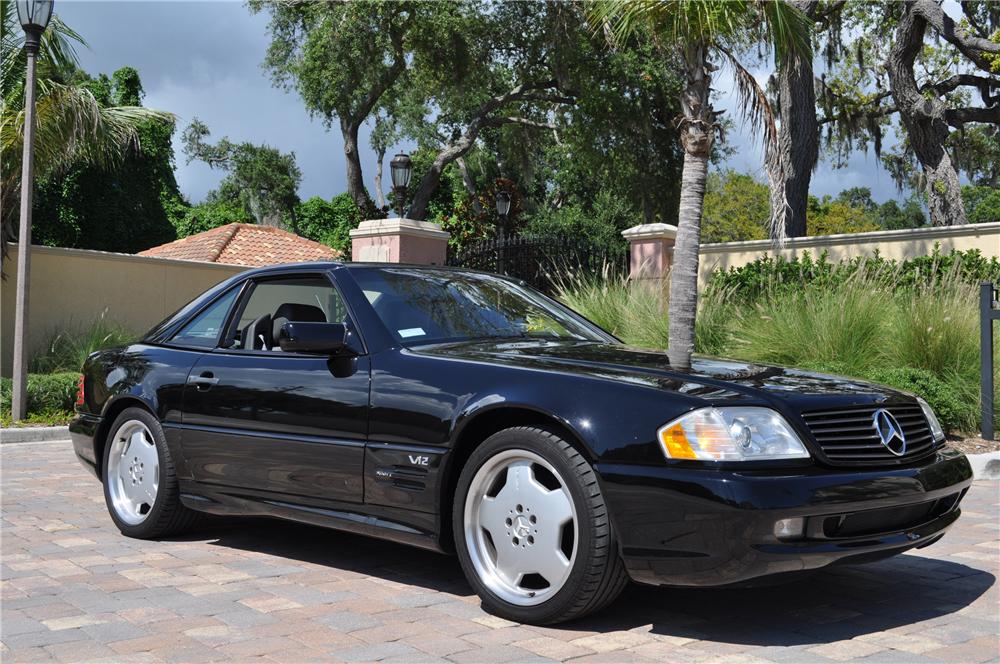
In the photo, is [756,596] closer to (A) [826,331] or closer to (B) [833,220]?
(A) [826,331]

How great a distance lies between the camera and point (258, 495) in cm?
510

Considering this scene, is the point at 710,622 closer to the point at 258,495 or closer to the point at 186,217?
the point at 258,495

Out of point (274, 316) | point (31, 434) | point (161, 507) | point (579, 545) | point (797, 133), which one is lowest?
point (31, 434)

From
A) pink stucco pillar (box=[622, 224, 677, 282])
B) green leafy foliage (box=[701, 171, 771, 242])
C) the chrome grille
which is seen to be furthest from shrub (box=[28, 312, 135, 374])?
green leafy foliage (box=[701, 171, 771, 242])

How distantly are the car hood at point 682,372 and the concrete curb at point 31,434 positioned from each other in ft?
28.5

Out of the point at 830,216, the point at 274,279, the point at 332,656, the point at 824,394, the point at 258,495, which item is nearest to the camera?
the point at 332,656

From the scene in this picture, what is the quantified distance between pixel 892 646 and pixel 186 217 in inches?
1798

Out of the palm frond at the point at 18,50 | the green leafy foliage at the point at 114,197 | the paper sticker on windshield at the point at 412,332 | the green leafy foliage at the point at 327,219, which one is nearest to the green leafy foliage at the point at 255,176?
the green leafy foliage at the point at 327,219

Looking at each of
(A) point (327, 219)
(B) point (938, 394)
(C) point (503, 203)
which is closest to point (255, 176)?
(A) point (327, 219)

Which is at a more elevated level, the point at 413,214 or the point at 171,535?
the point at 413,214

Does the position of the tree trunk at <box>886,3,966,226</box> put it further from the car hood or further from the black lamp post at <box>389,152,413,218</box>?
the car hood

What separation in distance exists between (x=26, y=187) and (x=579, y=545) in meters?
11.1

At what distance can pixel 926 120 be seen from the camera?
77.9 ft

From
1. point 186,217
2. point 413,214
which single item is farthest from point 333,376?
point 186,217
